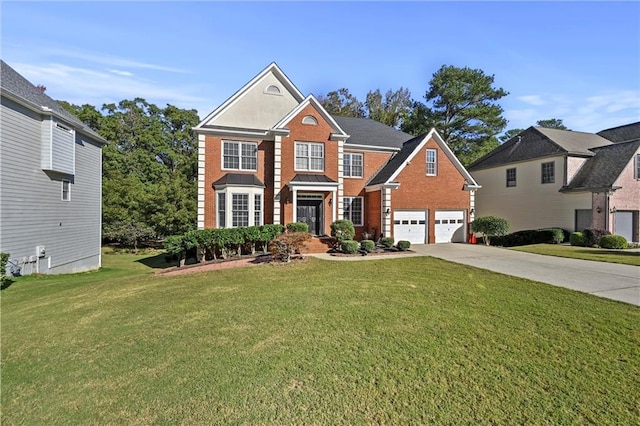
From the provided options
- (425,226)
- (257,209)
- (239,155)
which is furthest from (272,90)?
(425,226)

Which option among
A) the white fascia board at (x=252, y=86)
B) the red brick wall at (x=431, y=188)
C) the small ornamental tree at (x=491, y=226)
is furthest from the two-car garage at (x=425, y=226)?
the white fascia board at (x=252, y=86)

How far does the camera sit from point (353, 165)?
20.6 metres

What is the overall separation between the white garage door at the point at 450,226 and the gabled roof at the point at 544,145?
9.70 meters

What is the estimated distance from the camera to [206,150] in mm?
17094

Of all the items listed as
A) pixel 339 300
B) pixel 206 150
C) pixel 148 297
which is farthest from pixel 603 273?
pixel 206 150

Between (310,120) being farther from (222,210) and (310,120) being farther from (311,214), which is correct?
(222,210)

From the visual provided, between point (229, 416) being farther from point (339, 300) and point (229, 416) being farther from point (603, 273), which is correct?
point (603, 273)

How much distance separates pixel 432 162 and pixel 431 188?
1712 millimetres

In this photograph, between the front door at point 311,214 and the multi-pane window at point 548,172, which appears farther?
the multi-pane window at point 548,172

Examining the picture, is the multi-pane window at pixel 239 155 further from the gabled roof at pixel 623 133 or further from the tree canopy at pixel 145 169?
the gabled roof at pixel 623 133

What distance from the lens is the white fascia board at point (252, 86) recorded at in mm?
17312

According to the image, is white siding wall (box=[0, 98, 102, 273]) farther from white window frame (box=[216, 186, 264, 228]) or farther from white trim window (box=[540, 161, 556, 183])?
white trim window (box=[540, 161, 556, 183])

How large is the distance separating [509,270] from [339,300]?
292 inches

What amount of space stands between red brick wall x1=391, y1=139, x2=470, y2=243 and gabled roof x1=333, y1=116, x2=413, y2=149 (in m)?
3.05
